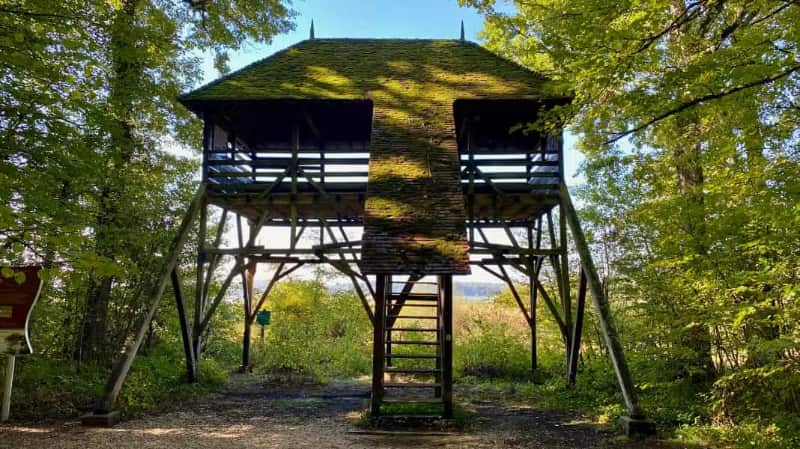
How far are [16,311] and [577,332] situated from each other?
9.14 m

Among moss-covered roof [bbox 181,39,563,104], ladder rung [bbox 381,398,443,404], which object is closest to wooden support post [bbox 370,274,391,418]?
ladder rung [bbox 381,398,443,404]

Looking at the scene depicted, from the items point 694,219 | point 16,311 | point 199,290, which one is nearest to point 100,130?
point 16,311

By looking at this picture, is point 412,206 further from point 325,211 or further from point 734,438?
point 734,438

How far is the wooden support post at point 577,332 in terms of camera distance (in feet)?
28.6

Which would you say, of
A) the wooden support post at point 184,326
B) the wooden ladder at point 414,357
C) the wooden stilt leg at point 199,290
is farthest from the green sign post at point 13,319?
the wooden ladder at point 414,357

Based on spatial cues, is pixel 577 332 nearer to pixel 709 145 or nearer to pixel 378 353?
pixel 709 145

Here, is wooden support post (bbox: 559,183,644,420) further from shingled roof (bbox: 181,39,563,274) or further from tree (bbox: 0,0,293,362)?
tree (bbox: 0,0,293,362)

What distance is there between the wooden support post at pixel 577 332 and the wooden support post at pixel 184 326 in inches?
290

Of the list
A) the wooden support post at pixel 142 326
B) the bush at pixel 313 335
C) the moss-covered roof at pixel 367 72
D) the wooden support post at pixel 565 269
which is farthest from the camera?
the bush at pixel 313 335

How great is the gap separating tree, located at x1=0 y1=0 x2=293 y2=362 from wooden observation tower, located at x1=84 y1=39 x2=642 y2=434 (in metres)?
1.20

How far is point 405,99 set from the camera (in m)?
9.92

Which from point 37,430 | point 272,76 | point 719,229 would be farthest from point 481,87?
point 37,430

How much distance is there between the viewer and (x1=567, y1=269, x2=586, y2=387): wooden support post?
8.72 meters

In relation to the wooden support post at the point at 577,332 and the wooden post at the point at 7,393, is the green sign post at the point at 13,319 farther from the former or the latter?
the wooden support post at the point at 577,332
